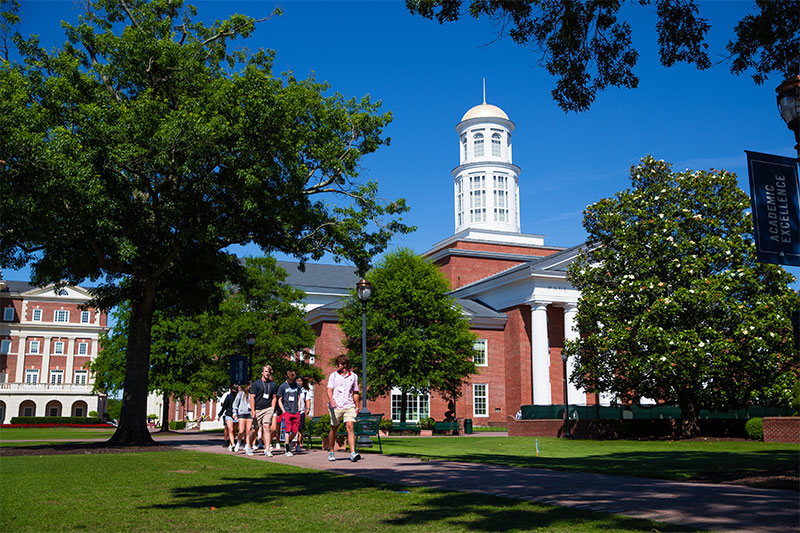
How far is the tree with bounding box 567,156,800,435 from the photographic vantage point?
25453 millimetres

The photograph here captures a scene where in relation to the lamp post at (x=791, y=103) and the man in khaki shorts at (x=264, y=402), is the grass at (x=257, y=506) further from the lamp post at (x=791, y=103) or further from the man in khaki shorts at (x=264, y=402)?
the lamp post at (x=791, y=103)

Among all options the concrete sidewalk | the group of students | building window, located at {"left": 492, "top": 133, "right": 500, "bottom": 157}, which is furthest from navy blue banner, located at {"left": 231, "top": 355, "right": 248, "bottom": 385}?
building window, located at {"left": 492, "top": 133, "right": 500, "bottom": 157}

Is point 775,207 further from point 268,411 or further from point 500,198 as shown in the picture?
point 500,198

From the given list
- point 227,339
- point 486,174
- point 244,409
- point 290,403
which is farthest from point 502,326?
point 290,403

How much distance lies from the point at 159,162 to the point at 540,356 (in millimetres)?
36657

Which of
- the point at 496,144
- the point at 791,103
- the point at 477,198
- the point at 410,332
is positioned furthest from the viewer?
the point at 496,144

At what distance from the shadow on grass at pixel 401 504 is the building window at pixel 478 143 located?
194 ft

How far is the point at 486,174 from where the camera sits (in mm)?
65688

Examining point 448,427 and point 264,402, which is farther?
point 448,427

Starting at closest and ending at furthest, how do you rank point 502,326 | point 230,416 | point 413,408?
point 230,416 < point 413,408 < point 502,326

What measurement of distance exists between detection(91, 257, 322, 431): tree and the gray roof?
97.4 feet

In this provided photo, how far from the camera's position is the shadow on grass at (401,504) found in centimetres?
594

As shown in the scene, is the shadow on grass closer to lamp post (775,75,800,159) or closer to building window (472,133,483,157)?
lamp post (775,75,800,159)

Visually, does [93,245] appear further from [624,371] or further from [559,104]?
[624,371]
